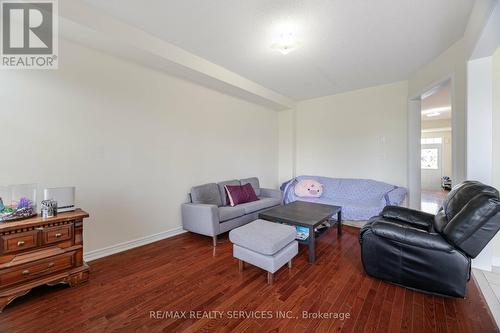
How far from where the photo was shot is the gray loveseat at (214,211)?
9.52ft

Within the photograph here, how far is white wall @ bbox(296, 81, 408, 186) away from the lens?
402 centimetres

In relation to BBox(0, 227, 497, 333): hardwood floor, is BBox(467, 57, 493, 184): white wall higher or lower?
higher

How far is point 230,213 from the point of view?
3.14 m

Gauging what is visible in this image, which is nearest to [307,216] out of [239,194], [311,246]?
[311,246]

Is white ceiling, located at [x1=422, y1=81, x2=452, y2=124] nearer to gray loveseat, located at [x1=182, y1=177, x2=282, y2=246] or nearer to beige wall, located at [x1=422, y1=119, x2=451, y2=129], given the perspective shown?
beige wall, located at [x1=422, y1=119, x2=451, y2=129]

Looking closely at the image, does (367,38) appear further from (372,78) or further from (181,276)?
(181,276)

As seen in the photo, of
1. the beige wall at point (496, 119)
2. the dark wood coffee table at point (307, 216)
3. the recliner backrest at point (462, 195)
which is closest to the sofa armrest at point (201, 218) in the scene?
the dark wood coffee table at point (307, 216)

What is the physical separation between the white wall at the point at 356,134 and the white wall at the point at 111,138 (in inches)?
93.1

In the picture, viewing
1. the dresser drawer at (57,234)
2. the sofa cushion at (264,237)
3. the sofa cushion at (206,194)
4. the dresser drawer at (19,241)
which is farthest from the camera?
the sofa cushion at (206,194)

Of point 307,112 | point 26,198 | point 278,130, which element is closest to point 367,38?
point 307,112

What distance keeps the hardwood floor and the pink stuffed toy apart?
1.86 m

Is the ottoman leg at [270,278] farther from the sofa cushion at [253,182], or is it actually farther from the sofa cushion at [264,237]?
the sofa cushion at [253,182]

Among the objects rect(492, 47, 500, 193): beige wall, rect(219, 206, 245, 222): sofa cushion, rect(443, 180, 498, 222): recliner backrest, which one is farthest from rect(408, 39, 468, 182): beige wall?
rect(219, 206, 245, 222): sofa cushion

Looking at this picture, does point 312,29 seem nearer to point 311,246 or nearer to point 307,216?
point 307,216
